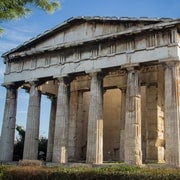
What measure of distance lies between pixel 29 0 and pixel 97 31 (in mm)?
9489

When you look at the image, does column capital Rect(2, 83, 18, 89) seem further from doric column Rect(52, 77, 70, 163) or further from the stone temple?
doric column Rect(52, 77, 70, 163)

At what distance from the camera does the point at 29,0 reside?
13203 millimetres

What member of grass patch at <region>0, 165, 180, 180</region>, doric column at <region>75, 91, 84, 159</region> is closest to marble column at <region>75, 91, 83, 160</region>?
doric column at <region>75, 91, 84, 159</region>

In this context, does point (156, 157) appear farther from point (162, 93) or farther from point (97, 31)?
point (97, 31)

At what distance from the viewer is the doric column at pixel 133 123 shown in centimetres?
1902

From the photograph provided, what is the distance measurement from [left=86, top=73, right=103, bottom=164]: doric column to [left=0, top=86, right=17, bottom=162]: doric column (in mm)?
6936

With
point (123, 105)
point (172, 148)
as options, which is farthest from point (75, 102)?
point (172, 148)

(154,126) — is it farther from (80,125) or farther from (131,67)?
(80,125)

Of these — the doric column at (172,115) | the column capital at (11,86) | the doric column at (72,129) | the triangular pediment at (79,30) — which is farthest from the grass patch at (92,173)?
the column capital at (11,86)

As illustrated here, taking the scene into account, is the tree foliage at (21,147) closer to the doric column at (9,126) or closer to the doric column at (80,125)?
the doric column at (9,126)

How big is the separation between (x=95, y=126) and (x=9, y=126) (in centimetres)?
744

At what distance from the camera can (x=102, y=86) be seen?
2194 cm

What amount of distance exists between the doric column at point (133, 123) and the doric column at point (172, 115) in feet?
5.56

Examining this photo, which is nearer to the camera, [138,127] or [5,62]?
[138,127]
